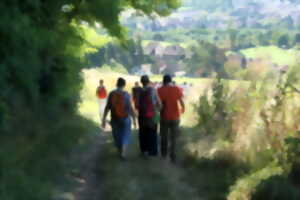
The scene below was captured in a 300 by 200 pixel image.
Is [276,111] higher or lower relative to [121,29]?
lower

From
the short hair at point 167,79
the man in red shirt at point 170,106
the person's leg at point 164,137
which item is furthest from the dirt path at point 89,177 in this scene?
the short hair at point 167,79

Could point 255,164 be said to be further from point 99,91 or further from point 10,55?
point 99,91

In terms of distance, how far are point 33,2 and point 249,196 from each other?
17.6 feet

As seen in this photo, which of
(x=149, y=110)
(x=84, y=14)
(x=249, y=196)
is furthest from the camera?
(x=84, y=14)

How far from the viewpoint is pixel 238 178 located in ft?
24.7

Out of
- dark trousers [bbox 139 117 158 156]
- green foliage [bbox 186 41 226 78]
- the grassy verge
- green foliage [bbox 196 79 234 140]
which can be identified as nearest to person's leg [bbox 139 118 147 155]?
dark trousers [bbox 139 117 158 156]

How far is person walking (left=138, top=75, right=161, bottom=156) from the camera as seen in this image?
912 cm

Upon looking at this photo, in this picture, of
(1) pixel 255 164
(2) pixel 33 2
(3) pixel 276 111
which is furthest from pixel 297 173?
(2) pixel 33 2

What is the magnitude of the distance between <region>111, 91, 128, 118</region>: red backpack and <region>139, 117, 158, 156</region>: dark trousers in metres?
0.42

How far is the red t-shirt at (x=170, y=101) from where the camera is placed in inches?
365

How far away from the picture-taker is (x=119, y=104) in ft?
30.1

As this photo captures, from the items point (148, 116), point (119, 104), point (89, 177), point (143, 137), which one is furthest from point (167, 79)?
point (89, 177)

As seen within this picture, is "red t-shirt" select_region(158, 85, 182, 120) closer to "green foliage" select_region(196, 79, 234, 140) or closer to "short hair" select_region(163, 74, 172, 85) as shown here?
"short hair" select_region(163, 74, 172, 85)

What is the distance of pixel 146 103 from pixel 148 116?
271mm
